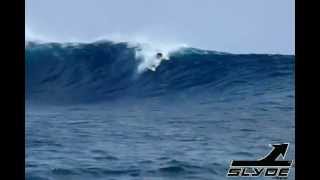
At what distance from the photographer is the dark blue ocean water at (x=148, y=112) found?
1107 mm

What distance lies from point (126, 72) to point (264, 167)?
0.42m

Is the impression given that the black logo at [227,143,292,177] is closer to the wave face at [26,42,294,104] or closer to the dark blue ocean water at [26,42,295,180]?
the dark blue ocean water at [26,42,295,180]

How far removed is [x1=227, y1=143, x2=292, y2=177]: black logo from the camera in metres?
1.06

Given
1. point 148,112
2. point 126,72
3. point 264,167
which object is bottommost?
point 264,167

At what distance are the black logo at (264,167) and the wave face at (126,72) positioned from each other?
193 millimetres

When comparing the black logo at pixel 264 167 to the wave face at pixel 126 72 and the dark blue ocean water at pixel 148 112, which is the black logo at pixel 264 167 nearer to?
the dark blue ocean water at pixel 148 112

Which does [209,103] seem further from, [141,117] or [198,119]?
[141,117]

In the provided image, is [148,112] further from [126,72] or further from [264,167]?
[264,167]

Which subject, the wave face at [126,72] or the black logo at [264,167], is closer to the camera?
the black logo at [264,167]

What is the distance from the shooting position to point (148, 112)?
1172 millimetres

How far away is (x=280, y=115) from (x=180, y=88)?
0.26m

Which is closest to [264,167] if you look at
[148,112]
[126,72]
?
[148,112]

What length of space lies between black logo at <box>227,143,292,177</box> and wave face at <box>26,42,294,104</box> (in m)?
0.19

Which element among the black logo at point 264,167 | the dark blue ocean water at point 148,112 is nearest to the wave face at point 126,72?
the dark blue ocean water at point 148,112
